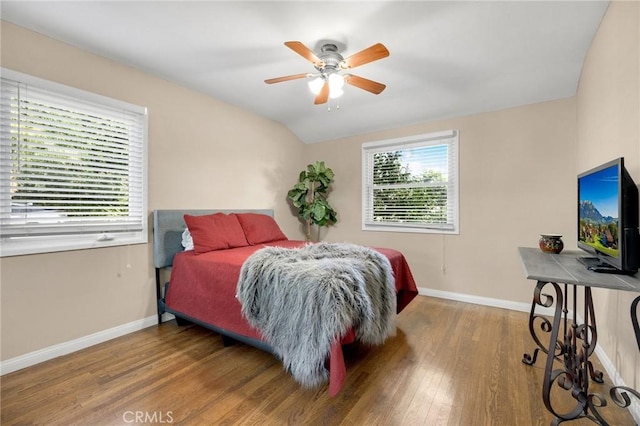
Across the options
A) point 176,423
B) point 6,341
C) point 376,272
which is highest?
point 376,272

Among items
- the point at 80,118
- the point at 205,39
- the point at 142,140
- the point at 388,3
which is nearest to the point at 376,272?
the point at 388,3

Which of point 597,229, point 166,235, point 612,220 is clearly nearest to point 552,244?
point 597,229

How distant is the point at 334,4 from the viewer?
73.9 inches

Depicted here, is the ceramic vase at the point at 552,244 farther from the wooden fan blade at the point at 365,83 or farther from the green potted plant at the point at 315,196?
the green potted plant at the point at 315,196

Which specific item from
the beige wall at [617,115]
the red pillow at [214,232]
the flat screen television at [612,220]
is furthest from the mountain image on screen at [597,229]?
the red pillow at [214,232]

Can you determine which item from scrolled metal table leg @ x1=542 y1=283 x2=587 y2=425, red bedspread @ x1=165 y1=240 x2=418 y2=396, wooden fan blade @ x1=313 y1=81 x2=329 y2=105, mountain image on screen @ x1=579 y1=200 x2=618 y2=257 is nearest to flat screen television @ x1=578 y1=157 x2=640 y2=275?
mountain image on screen @ x1=579 y1=200 x2=618 y2=257

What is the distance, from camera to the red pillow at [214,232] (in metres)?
2.72

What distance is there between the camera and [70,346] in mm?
2275

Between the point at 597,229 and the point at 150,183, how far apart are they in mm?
3518

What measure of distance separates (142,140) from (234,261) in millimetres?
1575

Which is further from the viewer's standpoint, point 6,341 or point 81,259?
point 81,259

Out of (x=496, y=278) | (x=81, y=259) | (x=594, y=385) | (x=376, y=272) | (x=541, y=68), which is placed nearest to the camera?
(x=594, y=385)

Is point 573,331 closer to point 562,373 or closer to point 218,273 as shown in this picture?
point 562,373

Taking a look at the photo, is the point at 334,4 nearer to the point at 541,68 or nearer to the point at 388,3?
the point at 388,3
